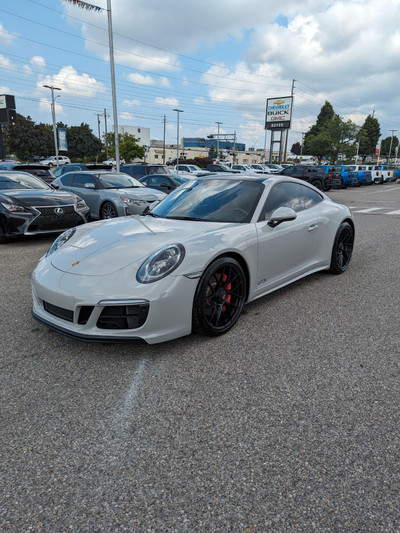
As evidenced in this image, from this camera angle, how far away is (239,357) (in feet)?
9.65

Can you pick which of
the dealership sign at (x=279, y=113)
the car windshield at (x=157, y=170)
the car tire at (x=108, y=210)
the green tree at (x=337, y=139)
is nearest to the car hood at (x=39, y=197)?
the car tire at (x=108, y=210)

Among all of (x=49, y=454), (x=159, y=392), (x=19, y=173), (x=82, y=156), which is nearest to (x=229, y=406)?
(x=159, y=392)

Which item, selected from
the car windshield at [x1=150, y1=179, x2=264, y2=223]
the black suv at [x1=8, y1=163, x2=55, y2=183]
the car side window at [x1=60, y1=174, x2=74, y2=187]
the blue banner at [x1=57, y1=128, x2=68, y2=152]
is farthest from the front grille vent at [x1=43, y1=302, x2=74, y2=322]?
the blue banner at [x1=57, y1=128, x2=68, y2=152]

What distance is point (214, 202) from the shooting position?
3891 mm

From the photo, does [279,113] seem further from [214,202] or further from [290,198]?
[214,202]

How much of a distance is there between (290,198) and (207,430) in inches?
113

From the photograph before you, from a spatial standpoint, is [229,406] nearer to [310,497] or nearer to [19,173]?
[310,497]

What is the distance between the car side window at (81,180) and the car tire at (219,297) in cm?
742

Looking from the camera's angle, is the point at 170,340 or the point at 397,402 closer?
the point at 397,402

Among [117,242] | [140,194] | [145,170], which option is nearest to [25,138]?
[145,170]

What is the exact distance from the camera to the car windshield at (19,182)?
7.79m

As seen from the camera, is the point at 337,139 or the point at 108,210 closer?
the point at 108,210

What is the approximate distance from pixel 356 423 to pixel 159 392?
1206mm

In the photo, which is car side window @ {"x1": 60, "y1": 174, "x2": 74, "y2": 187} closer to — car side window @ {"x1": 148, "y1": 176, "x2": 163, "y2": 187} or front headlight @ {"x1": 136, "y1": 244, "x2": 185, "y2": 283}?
car side window @ {"x1": 148, "y1": 176, "x2": 163, "y2": 187}
